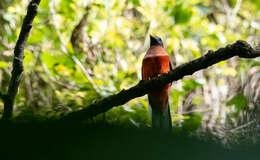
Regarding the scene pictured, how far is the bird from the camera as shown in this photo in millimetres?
3375

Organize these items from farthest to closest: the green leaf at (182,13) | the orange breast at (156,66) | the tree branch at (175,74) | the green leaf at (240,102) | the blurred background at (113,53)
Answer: the green leaf at (182,13)
the blurred background at (113,53)
the green leaf at (240,102)
the orange breast at (156,66)
the tree branch at (175,74)

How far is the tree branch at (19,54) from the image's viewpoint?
1.86 metres

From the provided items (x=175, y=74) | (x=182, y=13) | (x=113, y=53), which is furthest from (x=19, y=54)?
(x=113, y=53)

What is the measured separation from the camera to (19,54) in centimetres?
202

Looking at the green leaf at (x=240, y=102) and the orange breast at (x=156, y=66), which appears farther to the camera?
the green leaf at (x=240, y=102)

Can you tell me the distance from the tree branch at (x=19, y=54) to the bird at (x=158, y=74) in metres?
1.53

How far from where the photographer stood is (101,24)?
5.04 metres

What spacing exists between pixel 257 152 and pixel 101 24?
13.8 ft

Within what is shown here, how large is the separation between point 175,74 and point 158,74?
130 centimetres

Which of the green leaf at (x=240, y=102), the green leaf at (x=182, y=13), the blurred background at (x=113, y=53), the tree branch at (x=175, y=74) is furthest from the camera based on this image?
the green leaf at (x=182, y=13)

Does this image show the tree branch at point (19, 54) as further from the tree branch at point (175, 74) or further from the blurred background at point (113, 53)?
the blurred background at point (113, 53)

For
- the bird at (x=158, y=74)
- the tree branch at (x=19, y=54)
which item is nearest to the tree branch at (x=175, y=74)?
the tree branch at (x=19, y=54)

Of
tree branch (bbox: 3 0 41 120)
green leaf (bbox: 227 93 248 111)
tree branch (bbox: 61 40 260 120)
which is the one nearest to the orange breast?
tree branch (bbox: 61 40 260 120)

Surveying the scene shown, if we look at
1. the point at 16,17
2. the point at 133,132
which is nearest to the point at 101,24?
the point at 16,17
